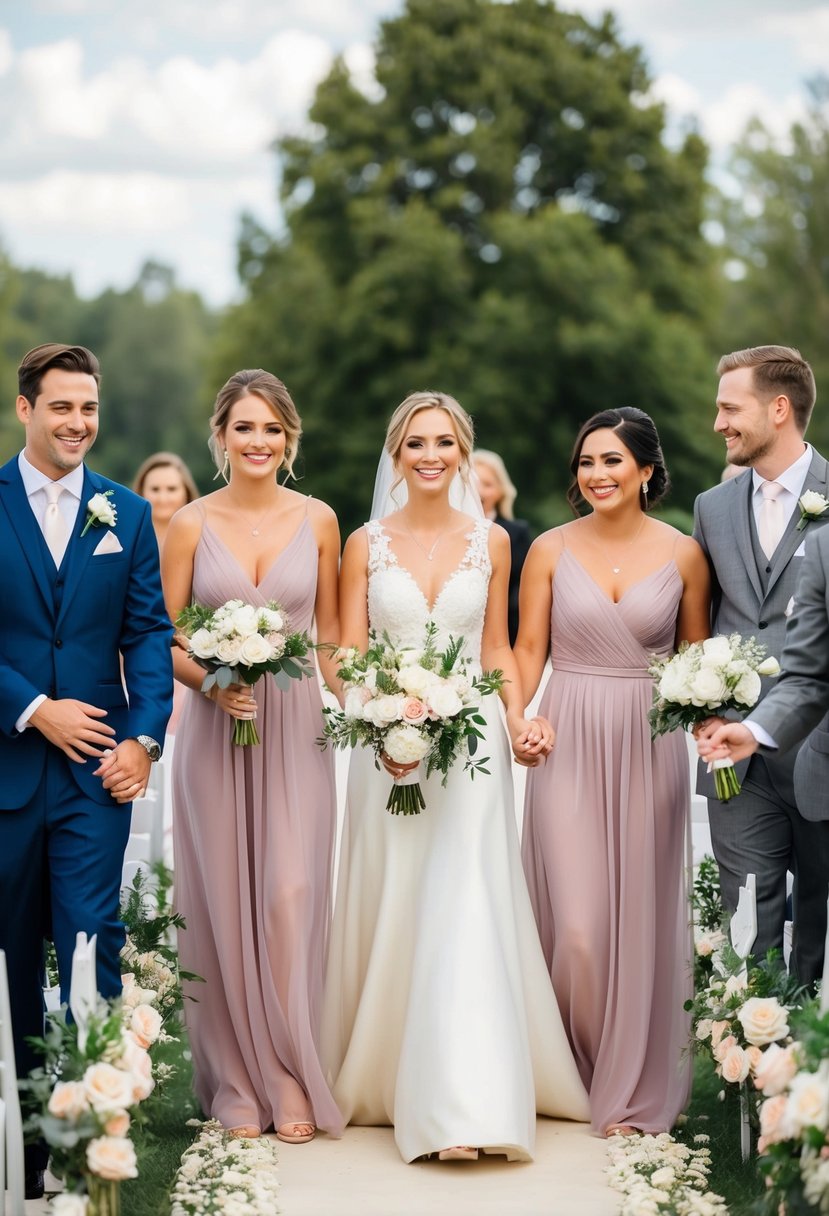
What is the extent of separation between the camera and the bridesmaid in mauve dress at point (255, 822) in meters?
6.00

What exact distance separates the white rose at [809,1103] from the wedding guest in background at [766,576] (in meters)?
1.77

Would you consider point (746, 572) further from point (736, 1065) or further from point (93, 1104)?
point (93, 1104)

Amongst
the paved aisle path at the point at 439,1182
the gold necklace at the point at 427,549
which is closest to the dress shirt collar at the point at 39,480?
the gold necklace at the point at 427,549

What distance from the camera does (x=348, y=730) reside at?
5.66m

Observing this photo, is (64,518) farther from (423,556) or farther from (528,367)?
(528,367)

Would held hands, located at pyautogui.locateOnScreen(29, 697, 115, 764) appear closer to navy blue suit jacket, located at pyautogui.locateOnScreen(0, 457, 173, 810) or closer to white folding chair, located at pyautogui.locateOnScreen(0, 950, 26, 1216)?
navy blue suit jacket, located at pyautogui.locateOnScreen(0, 457, 173, 810)

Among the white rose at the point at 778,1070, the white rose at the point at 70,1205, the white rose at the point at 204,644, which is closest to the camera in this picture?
the white rose at the point at 70,1205

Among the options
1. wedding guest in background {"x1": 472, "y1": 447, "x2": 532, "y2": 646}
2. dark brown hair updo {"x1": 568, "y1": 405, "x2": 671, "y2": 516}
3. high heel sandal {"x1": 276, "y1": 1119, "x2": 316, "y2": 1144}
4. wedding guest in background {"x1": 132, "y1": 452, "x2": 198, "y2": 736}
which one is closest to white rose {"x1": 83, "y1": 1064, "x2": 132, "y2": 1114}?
high heel sandal {"x1": 276, "y1": 1119, "x2": 316, "y2": 1144}

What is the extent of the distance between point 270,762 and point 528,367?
21079 millimetres

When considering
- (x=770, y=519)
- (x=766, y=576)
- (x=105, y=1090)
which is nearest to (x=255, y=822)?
(x=105, y=1090)

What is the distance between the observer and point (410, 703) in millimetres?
5500

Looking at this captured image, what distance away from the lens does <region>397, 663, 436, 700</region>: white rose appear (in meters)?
5.54

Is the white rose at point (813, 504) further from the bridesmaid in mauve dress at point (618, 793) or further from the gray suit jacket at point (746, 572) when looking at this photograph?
the bridesmaid in mauve dress at point (618, 793)

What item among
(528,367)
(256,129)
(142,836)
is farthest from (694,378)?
(142,836)
